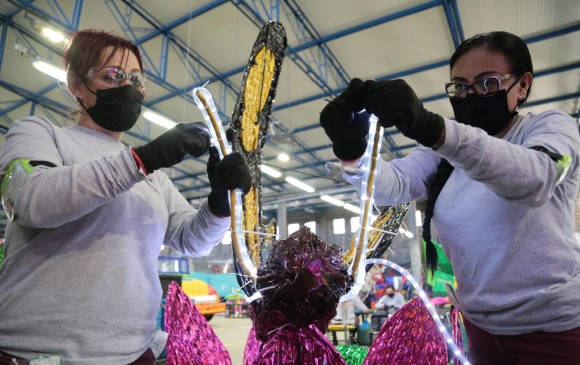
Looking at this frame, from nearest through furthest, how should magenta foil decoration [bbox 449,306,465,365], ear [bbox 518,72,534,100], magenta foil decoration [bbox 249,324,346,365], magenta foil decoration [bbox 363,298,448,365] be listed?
magenta foil decoration [bbox 249,324,346,365]
magenta foil decoration [bbox 363,298,448,365]
magenta foil decoration [bbox 449,306,465,365]
ear [bbox 518,72,534,100]

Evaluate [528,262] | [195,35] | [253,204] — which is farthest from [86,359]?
[195,35]

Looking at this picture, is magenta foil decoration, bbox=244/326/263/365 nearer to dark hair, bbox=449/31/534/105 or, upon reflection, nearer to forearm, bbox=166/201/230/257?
forearm, bbox=166/201/230/257

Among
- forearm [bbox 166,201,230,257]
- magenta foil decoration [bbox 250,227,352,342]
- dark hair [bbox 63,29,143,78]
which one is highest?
dark hair [bbox 63,29,143,78]

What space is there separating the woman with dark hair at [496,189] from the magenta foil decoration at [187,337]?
1.83 ft

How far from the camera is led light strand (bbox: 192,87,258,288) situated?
2.88 ft

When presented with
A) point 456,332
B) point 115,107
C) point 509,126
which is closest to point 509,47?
point 509,126

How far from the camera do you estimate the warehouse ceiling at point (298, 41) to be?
696 centimetres

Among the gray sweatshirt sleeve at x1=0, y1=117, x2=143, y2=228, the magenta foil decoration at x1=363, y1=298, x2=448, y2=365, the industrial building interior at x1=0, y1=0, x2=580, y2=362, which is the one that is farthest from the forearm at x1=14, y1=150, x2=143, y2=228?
the industrial building interior at x1=0, y1=0, x2=580, y2=362

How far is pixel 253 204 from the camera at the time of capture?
1.22m

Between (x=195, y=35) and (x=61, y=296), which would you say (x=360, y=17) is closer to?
(x=195, y=35)

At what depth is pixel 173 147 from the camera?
103 cm

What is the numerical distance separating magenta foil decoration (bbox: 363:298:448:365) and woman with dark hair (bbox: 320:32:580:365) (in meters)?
0.31

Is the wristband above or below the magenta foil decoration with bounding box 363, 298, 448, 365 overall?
above

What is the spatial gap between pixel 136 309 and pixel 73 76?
79 centimetres
